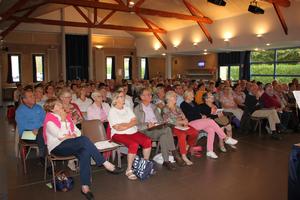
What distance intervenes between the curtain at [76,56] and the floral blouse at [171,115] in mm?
12374

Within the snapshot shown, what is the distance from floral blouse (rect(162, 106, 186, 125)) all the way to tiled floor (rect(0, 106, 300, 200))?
2.30 feet

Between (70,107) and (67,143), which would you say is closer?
(67,143)

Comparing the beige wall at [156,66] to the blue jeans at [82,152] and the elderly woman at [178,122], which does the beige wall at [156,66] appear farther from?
the blue jeans at [82,152]

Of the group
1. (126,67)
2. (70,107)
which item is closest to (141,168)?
(70,107)

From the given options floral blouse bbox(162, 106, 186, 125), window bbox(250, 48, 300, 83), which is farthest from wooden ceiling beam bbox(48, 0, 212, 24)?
floral blouse bbox(162, 106, 186, 125)

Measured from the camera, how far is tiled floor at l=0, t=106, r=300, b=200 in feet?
10.0

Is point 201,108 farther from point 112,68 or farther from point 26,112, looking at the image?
point 112,68

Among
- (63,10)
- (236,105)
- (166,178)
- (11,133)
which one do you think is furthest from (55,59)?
(166,178)

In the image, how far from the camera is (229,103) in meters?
6.38

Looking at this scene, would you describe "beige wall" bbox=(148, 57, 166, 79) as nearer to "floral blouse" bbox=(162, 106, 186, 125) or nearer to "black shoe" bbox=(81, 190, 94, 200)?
"floral blouse" bbox=(162, 106, 186, 125)

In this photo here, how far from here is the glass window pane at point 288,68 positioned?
11367mm

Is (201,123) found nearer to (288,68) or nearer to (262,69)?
(288,68)

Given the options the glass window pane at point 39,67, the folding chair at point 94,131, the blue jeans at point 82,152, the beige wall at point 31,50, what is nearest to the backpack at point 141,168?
the folding chair at point 94,131

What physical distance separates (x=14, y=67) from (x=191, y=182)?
13846mm
